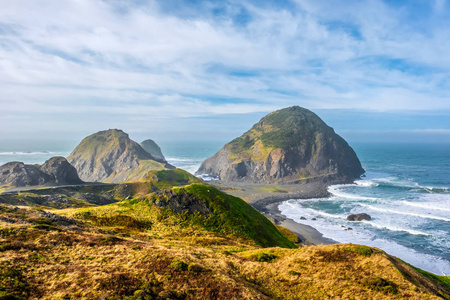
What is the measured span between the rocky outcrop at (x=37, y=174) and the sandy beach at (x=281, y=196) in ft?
284

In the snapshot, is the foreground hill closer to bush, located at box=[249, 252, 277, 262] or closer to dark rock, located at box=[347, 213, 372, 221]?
bush, located at box=[249, 252, 277, 262]

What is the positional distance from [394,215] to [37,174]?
15332 centimetres

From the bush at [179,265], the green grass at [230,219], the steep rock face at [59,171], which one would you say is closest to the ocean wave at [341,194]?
the green grass at [230,219]

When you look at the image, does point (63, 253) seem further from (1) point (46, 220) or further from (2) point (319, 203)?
(2) point (319, 203)

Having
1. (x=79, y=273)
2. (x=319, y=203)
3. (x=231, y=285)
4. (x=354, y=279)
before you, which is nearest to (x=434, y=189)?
(x=319, y=203)

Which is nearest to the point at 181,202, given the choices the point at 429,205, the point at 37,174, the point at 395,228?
the point at 395,228

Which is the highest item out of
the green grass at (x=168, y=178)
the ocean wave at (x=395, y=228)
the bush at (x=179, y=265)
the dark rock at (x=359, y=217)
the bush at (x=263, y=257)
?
the bush at (x=179, y=265)

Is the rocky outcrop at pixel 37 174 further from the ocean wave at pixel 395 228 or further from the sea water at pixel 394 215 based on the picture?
the ocean wave at pixel 395 228

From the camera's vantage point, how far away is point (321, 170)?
18962 cm

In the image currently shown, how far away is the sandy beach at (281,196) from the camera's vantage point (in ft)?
266

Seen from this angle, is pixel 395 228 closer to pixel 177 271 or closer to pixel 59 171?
pixel 177 271

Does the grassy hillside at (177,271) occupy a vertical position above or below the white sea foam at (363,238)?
above

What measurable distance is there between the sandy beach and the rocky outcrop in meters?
86.5

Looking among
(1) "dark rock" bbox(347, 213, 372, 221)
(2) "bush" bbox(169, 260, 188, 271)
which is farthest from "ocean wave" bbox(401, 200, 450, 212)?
(2) "bush" bbox(169, 260, 188, 271)
